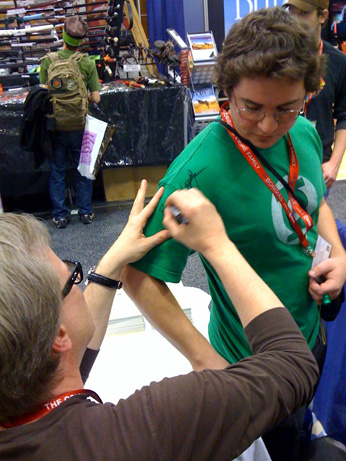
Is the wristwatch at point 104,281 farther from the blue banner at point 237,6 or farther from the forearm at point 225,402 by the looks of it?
the blue banner at point 237,6

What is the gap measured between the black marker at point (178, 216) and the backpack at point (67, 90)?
2.76 m

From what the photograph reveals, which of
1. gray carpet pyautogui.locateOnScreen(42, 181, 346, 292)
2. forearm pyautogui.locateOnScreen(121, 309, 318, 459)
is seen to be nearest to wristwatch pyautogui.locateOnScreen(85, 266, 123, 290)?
forearm pyautogui.locateOnScreen(121, 309, 318, 459)

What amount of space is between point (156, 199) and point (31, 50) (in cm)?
409

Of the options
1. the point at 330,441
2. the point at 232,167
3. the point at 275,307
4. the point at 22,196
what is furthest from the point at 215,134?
the point at 22,196

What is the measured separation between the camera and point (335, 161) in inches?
84.0

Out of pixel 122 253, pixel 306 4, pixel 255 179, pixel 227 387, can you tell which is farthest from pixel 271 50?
pixel 306 4

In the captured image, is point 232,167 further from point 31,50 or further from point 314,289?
point 31,50

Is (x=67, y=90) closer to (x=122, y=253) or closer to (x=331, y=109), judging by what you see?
(x=331, y=109)

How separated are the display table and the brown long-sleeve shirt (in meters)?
3.30

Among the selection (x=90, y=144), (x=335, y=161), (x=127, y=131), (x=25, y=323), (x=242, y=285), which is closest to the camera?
(x=25, y=323)

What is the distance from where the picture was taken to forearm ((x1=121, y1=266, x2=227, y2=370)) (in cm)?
96

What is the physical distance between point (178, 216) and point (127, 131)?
124 inches

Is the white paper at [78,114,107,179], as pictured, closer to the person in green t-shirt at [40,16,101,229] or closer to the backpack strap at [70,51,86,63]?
the person in green t-shirt at [40,16,101,229]

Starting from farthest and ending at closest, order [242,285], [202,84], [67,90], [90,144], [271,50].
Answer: [202,84], [90,144], [67,90], [271,50], [242,285]
